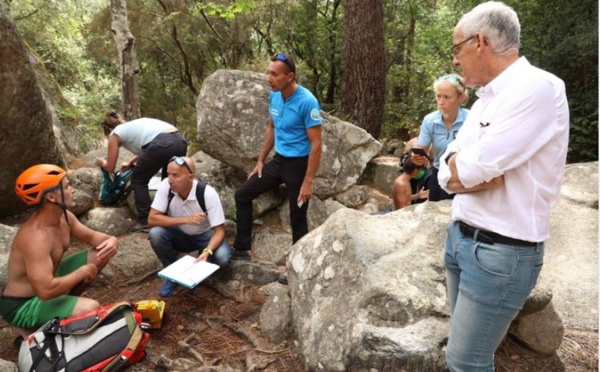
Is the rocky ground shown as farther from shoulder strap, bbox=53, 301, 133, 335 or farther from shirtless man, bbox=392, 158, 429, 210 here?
shirtless man, bbox=392, 158, 429, 210

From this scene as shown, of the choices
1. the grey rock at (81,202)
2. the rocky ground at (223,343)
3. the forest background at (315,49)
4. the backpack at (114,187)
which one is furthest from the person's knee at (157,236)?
the forest background at (315,49)

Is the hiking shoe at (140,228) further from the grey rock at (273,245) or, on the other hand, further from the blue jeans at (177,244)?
the grey rock at (273,245)

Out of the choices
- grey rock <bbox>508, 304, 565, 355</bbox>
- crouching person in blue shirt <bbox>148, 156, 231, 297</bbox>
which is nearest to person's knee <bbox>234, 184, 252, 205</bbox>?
crouching person in blue shirt <bbox>148, 156, 231, 297</bbox>

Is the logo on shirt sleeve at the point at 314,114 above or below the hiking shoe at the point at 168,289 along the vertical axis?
above

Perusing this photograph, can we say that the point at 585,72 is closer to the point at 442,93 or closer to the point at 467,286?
the point at 442,93

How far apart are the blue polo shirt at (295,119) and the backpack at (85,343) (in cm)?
222

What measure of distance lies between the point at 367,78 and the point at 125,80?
200 inches

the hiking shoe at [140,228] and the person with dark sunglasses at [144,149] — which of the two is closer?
the person with dark sunglasses at [144,149]

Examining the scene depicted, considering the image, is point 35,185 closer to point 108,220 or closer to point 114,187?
point 108,220

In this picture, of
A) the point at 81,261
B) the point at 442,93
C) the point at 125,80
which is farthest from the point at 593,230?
the point at 125,80

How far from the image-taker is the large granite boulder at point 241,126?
6.19 metres

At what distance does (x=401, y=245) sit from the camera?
3531mm

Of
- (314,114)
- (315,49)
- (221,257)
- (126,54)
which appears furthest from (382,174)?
(315,49)

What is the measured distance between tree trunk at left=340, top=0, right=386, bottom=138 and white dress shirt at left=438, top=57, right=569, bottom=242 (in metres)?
6.07
